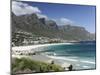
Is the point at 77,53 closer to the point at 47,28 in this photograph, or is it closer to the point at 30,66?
the point at 47,28

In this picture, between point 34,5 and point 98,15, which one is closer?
point 34,5

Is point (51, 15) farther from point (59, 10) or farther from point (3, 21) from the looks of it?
point (3, 21)

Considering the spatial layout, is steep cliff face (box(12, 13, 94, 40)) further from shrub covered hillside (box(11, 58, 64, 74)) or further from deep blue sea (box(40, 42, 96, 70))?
shrub covered hillside (box(11, 58, 64, 74))


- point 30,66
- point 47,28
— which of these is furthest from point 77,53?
point 30,66

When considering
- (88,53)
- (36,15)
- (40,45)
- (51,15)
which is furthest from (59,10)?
(88,53)

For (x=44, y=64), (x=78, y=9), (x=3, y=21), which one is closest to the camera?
(x=3, y=21)

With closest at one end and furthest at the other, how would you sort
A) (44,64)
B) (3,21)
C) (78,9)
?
1. (3,21)
2. (44,64)
3. (78,9)

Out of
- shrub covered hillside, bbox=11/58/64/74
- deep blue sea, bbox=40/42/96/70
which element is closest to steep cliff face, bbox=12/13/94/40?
deep blue sea, bbox=40/42/96/70
